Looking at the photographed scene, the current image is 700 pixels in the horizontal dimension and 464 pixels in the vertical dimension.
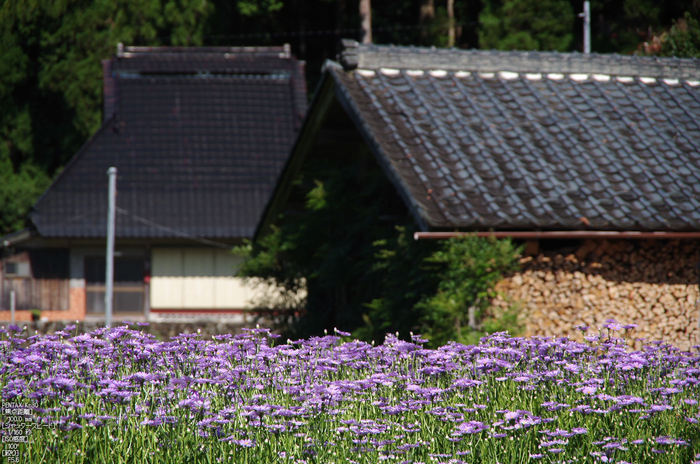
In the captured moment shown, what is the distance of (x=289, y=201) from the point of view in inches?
535

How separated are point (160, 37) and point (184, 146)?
8811mm

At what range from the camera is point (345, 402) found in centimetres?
457

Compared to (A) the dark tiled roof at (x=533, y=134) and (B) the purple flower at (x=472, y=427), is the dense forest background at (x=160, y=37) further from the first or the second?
(B) the purple flower at (x=472, y=427)

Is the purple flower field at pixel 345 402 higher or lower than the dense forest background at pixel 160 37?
lower

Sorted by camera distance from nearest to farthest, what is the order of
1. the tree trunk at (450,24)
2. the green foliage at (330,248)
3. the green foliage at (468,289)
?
1. the green foliage at (468,289)
2. the green foliage at (330,248)
3. the tree trunk at (450,24)

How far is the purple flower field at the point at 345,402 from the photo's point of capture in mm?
3902

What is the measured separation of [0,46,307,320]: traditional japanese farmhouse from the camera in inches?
809

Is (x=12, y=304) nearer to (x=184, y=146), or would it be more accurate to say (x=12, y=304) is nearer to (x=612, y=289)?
(x=184, y=146)

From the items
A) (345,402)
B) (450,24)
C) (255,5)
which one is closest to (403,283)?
(345,402)

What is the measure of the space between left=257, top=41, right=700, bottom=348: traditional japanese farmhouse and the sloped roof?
422 inches

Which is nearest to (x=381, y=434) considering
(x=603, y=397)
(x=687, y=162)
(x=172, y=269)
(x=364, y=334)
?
(x=603, y=397)

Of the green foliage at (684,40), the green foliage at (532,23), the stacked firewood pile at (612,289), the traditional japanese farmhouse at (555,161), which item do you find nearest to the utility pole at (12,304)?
→ the traditional japanese farmhouse at (555,161)

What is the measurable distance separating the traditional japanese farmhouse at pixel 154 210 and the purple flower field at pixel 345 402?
613 inches

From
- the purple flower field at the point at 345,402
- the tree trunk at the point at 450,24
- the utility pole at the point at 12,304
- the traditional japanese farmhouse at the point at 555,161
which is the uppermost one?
the tree trunk at the point at 450,24
